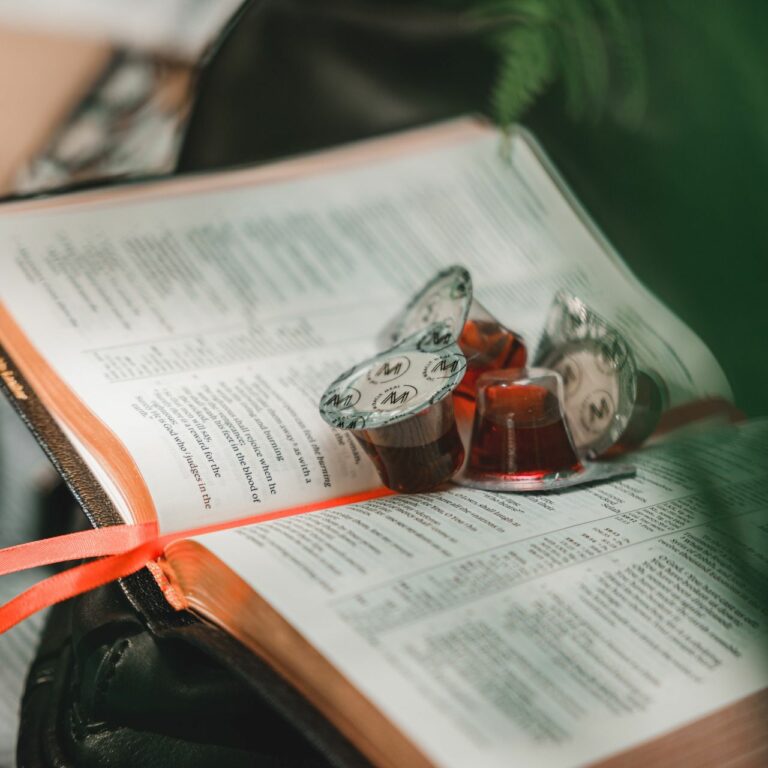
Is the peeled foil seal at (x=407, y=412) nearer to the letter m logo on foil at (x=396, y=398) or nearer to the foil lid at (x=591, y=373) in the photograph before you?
the letter m logo on foil at (x=396, y=398)

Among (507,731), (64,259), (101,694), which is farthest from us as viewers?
(64,259)

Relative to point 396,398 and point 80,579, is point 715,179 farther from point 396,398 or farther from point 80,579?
point 80,579

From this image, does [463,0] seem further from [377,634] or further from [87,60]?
[377,634]

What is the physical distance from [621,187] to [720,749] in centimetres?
58

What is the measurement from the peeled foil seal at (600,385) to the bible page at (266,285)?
0.26ft

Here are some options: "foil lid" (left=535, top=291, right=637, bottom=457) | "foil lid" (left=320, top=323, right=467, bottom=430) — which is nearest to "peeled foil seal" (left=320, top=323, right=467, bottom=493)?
"foil lid" (left=320, top=323, right=467, bottom=430)

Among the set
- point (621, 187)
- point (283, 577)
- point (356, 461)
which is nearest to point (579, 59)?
point (621, 187)

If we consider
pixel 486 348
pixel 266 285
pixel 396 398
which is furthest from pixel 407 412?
pixel 266 285

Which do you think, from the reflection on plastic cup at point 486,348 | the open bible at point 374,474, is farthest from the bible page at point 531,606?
the reflection on plastic cup at point 486,348

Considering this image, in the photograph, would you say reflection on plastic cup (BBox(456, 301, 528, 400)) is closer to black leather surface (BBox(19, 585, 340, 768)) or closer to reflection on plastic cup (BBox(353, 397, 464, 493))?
reflection on plastic cup (BBox(353, 397, 464, 493))

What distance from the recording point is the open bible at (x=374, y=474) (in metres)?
0.46

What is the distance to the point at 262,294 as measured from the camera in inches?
34.1

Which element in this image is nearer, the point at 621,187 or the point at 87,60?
the point at 621,187

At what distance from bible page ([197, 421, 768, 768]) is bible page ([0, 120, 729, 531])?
0.27 ft
